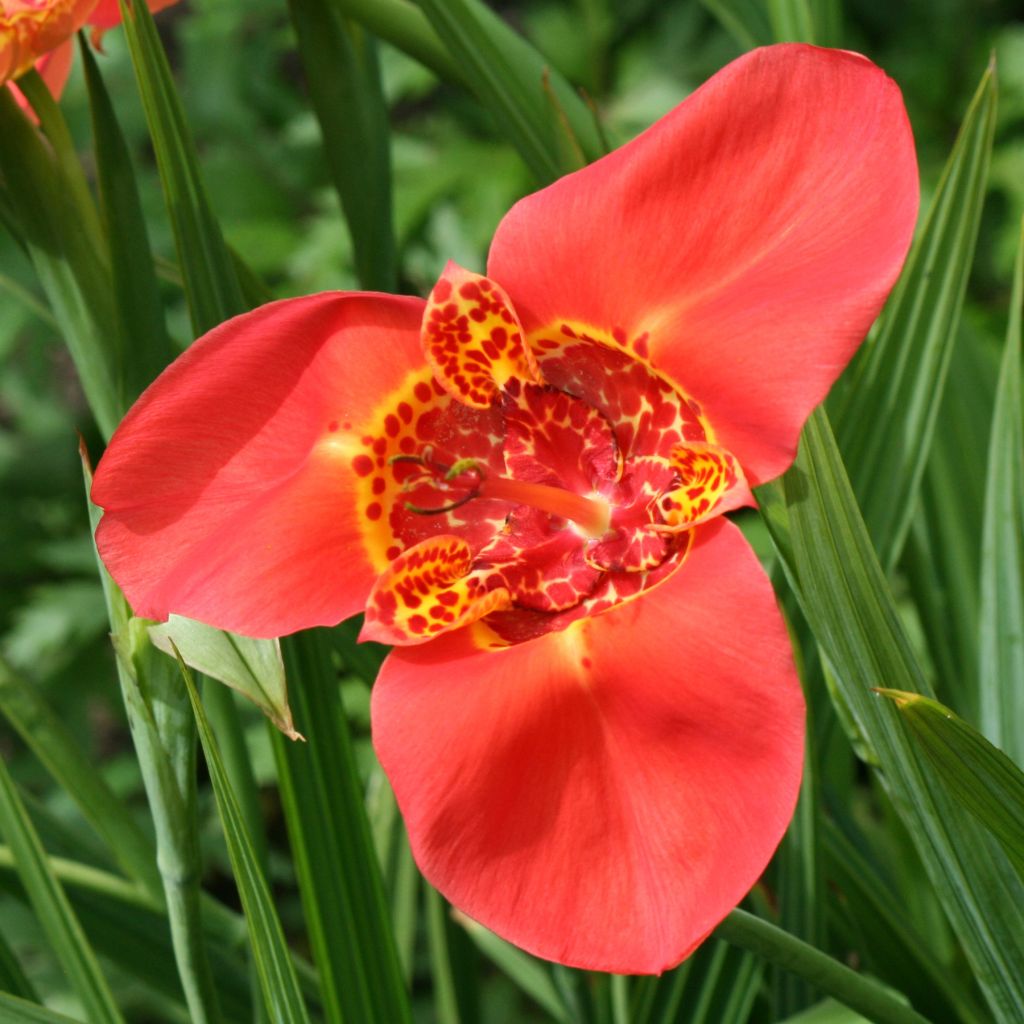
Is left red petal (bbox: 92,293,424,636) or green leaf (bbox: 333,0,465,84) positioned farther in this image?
green leaf (bbox: 333,0,465,84)

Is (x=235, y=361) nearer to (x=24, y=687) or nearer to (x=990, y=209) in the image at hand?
(x=24, y=687)

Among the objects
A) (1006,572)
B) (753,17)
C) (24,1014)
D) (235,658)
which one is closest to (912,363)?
(1006,572)

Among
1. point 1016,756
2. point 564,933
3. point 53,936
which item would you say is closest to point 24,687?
point 53,936

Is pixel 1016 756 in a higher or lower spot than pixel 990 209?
higher

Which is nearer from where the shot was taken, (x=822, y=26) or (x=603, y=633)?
(x=603, y=633)

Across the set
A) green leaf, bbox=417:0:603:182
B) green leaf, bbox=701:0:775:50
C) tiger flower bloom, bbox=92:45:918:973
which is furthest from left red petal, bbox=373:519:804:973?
green leaf, bbox=701:0:775:50

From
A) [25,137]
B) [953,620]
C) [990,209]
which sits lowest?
[990,209]

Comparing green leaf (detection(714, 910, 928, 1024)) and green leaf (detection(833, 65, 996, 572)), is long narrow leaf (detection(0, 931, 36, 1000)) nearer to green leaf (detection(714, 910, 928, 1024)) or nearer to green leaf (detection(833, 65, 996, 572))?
green leaf (detection(714, 910, 928, 1024))

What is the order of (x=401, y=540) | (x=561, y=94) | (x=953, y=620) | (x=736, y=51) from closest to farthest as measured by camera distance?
(x=401, y=540) < (x=561, y=94) < (x=953, y=620) < (x=736, y=51)

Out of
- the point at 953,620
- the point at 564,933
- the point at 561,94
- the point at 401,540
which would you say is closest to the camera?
the point at 564,933
